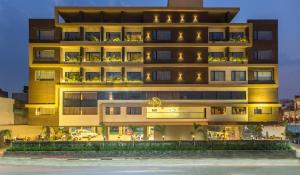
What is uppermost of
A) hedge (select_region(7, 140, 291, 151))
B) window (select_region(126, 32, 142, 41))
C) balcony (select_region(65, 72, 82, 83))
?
window (select_region(126, 32, 142, 41))

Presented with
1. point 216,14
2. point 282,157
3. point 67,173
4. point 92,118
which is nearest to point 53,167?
point 67,173

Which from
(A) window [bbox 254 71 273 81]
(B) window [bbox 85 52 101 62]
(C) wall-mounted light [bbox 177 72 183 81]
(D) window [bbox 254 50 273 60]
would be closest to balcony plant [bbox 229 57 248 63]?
(D) window [bbox 254 50 273 60]

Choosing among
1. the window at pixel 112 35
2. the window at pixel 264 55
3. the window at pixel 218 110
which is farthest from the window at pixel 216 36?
the window at pixel 112 35

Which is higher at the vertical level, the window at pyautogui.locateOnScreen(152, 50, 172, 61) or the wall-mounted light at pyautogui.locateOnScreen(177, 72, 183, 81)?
the window at pyautogui.locateOnScreen(152, 50, 172, 61)

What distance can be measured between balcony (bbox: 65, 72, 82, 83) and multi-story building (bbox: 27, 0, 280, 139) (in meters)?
0.15

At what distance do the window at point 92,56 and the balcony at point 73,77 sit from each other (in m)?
2.78

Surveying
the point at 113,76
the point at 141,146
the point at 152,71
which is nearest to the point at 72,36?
the point at 113,76

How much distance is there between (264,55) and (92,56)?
2674 cm

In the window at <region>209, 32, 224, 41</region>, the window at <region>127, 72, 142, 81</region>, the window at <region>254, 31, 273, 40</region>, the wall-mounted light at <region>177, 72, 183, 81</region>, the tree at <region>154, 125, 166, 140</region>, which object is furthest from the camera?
the window at <region>254, 31, 273, 40</region>

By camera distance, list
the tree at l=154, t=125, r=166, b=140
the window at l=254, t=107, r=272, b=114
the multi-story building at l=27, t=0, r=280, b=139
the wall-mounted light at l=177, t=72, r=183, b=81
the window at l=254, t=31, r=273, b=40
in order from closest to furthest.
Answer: the tree at l=154, t=125, r=166, b=140, the multi-story building at l=27, t=0, r=280, b=139, the wall-mounted light at l=177, t=72, r=183, b=81, the window at l=254, t=107, r=272, b=114, the window at l=254, t=31, r=273, b=40

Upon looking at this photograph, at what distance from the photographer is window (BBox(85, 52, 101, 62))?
274 ft

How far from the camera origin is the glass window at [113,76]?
273 feet

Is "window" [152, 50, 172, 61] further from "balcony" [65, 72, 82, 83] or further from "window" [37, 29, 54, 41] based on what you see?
"window" [37, 29, 54, 41]

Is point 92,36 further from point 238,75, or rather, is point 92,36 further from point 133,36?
point 238,75
